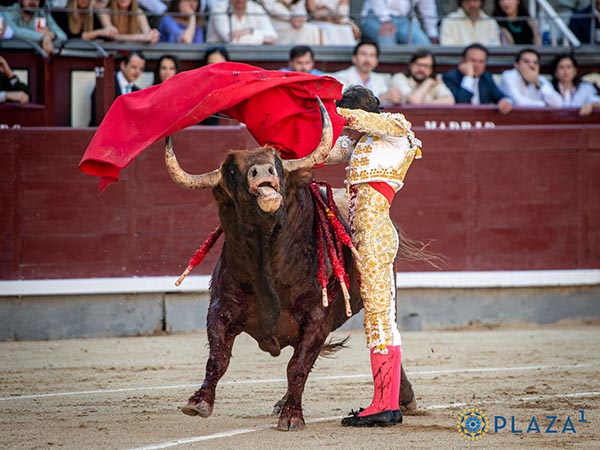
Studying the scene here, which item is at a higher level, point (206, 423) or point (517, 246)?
point (517, 246)

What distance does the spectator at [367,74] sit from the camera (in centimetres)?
804

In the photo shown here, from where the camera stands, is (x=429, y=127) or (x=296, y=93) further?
(x=429, y=127)

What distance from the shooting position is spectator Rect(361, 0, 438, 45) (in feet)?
29.6

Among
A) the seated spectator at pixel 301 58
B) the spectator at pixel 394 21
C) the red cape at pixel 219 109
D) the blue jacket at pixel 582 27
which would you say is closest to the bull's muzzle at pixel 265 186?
the red cape at pixel 219 109

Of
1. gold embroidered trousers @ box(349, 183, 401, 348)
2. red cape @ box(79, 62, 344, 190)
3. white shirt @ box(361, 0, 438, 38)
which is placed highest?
white shirt @ box(361, 0, 438, 38)

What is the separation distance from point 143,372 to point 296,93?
2.25 m

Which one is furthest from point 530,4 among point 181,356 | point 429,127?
point 181,356

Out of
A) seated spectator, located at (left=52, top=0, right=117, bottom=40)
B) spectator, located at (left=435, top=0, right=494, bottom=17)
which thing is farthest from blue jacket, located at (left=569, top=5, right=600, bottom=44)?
seated spectator, located at (left=52, top=0, right=117, bottom=40)

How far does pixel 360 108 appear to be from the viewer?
177 inches

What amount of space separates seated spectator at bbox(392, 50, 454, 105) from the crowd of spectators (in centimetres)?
47

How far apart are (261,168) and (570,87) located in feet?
17.6

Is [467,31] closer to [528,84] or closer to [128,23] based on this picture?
[528,84]

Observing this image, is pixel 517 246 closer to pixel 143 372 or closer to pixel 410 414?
pixel 143 372

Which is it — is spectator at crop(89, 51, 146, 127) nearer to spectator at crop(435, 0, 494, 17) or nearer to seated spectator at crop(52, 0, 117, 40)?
seated spectator at crop(52, 0, 117, 40)
